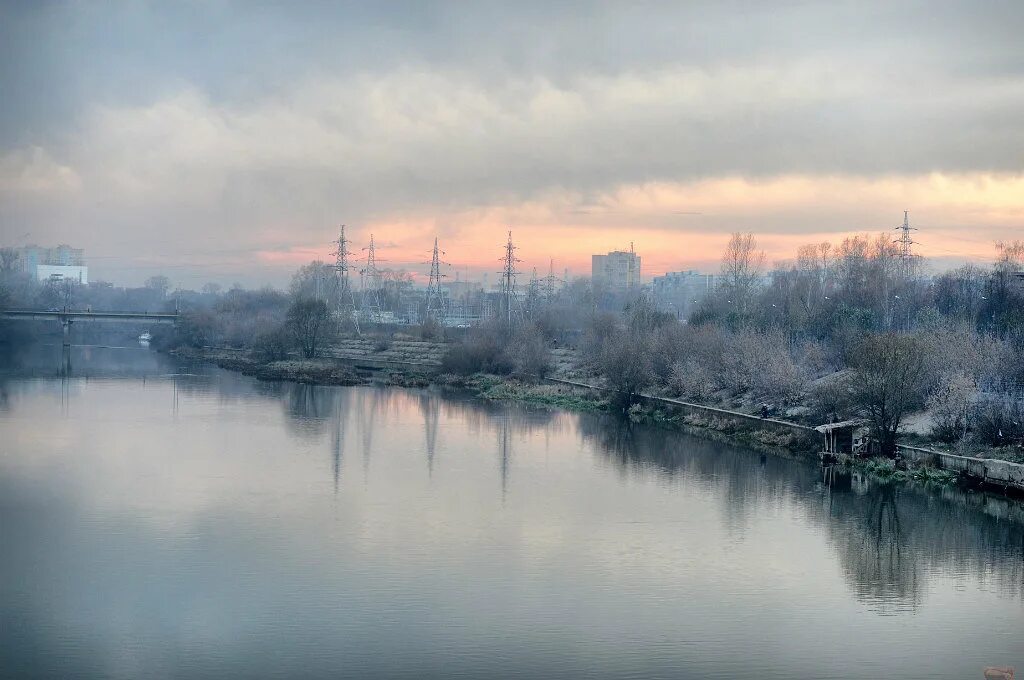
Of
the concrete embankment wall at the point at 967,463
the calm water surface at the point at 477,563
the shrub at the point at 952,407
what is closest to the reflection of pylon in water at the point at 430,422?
the calm water surface at the point at 477,563

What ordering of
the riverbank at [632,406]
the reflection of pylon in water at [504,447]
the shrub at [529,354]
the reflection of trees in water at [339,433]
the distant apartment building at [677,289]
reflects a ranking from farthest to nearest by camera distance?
the distant apartment building at [677,289] → the shrub at [529,354] → the riverbank at [632,406] → the reflection of trees in water at [339,433] → the reflection of pylon in water at [504,447]

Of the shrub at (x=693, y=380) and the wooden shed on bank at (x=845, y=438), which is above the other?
the shrub at (x=693, y=380)

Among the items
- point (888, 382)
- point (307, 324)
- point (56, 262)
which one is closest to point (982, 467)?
point (888, 382)

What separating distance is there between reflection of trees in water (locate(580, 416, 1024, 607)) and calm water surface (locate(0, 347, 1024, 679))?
0.06 m

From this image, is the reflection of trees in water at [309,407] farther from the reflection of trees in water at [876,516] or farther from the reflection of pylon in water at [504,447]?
the reflection of trees in water at [876,516]

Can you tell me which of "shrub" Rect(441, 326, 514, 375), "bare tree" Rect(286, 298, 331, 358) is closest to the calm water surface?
"shrub" Rect(441, 326, 514, 375)

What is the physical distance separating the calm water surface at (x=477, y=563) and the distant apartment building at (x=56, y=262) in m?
106

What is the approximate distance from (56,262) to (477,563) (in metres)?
127

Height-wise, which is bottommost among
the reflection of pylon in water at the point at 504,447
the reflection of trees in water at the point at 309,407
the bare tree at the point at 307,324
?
the reflection of pylon in water at the point at 504,447

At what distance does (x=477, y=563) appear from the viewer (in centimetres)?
1080

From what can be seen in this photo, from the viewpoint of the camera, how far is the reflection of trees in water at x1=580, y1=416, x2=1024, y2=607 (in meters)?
11.2

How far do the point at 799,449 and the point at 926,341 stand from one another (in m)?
3.09

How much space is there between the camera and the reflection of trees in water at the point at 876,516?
11172 millimetres

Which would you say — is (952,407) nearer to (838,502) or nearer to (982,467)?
(982,467)
